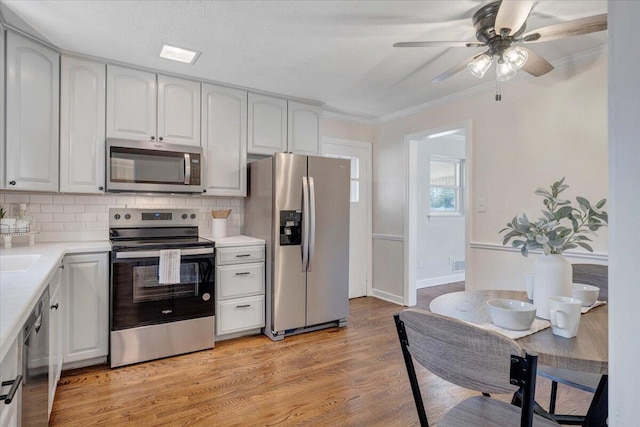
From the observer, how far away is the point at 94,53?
8.74ft

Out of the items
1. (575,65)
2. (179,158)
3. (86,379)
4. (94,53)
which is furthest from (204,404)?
(575,65)

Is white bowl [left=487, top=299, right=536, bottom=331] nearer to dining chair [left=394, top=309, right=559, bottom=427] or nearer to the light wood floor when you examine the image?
dining chair [left=394, top=309, right=559, bottom=427]

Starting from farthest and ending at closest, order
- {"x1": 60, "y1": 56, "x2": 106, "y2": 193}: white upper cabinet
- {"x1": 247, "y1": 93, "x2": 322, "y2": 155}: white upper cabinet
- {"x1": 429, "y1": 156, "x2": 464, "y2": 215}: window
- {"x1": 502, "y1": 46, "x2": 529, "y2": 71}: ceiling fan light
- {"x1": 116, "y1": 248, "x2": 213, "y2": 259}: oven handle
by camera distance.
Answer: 1. {"x1": 429, "y1": 156, "x2": 464, "y2": 215}: window
2. {"x1": 247, "y1": 93, "x2": 322, "y2": 155}: white upper cabinet
3. {"x1": 60, "y1": 56, "x2": 106, "y2": 193}: white upper cabinet
4. {"x1": 116, "y1": 248, "x2": 213, "y2": 259}: oven handle
5. {"x1": 502, "y1": 46, "x2": 529, "y2": 71}: ceiling fan light

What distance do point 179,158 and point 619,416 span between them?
3142 mm

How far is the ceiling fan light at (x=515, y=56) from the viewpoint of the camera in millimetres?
1937

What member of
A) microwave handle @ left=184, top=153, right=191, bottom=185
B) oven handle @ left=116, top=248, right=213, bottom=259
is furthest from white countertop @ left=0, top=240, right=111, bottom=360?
microwave handle @ left=184, top=153, right=191, bottom=185

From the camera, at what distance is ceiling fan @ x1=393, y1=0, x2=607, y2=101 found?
161 cm

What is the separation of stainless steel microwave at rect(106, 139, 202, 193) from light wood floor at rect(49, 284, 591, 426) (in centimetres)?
138

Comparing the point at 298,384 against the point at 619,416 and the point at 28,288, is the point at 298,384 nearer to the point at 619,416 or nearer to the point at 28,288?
the point at 28,288

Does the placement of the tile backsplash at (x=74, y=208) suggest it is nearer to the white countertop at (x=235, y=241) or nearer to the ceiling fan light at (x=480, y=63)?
the white countertop at (x=235, y=241)

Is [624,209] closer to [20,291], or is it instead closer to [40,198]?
[20,291]

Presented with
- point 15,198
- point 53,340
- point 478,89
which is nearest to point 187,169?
point 15,198

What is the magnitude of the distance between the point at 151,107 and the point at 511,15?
2668mm

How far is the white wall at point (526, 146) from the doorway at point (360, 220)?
3.03 feet
